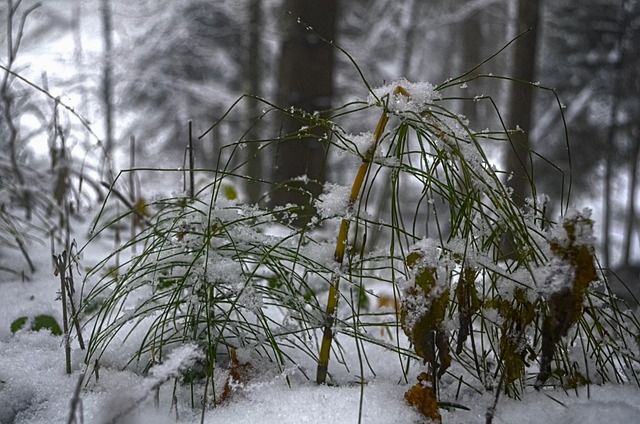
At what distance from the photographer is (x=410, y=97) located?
1010 mm

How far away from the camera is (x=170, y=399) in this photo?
1.06m

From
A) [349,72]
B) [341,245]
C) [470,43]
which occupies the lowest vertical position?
[341,245]

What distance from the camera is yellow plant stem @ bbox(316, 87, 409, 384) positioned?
1005 mm

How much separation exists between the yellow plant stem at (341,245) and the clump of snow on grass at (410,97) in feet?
0.04

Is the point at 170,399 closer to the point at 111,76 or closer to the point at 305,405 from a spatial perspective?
the point at 305,405

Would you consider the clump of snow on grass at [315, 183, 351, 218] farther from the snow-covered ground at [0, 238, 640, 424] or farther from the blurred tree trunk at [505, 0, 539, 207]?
the blurred tree trunk at [505, 0, 539, 207]

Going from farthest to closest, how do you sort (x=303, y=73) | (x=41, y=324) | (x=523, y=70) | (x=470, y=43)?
(x=470, y=43) → (x=523, y=70) → (x=303, y=73) → (x=41, y=324)

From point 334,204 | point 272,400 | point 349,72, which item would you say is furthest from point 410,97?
point 349,72

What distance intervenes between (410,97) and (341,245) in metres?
0.30

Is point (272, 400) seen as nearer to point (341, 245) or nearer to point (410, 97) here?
point (341, 245)

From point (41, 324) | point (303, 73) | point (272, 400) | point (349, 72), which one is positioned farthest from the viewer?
point (349, 72)

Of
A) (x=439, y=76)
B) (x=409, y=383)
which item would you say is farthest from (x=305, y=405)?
(x=439, y=76)

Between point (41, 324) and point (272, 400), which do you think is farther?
point (41, 324)

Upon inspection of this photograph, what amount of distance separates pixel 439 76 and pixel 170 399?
13.9 meters
